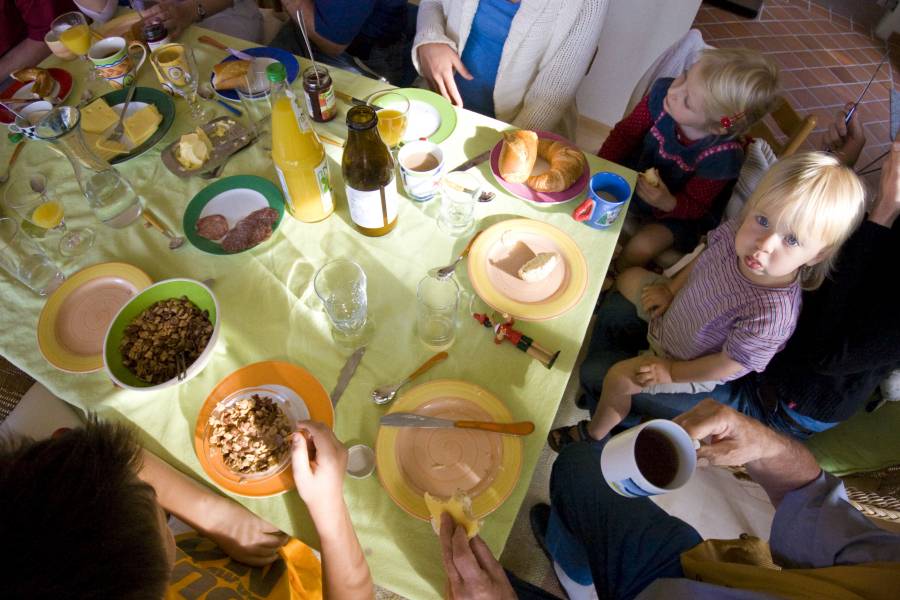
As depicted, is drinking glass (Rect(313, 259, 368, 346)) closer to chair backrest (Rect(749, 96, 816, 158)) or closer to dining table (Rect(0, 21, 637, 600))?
dining table (Rect(0, 21, 637, 600))

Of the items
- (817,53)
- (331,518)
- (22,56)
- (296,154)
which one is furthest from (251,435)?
(817,53)

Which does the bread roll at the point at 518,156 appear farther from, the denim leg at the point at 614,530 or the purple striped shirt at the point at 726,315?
the denim leg at the point at 614,530

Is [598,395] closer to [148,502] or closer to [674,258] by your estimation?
[674,258]

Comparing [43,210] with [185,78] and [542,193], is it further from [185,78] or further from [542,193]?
[542,193]

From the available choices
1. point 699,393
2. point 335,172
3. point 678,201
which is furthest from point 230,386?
point 678,201

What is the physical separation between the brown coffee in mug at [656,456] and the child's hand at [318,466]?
0.50 m

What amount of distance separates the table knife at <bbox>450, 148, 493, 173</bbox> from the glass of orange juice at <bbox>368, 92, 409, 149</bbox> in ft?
0.59

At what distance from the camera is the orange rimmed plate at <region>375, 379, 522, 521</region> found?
30.5 inches

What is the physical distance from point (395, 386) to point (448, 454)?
16cm

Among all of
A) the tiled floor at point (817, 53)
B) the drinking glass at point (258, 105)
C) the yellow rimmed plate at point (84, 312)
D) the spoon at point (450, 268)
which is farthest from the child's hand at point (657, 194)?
the tiled floor at point (817, 53)

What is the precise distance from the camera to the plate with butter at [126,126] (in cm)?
117

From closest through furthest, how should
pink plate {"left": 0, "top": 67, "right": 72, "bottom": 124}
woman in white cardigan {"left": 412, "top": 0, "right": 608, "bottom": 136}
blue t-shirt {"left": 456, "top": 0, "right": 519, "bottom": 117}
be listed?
pink plate {"left": 0, "top": 67, "right": 72, "bottom": 124} < woman in white cardigan {"left": 412, "top": 0, "right": 608, "bottom": 136} < blue t-shirt {"left": 456, "top": 0, "right": 519, "bottom": 117}

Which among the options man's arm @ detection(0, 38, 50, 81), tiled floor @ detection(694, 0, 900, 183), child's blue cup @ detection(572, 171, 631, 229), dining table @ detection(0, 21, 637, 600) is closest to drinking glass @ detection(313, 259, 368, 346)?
dining table @ detection(0, 21, 637, 600)

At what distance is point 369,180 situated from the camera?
990mm
